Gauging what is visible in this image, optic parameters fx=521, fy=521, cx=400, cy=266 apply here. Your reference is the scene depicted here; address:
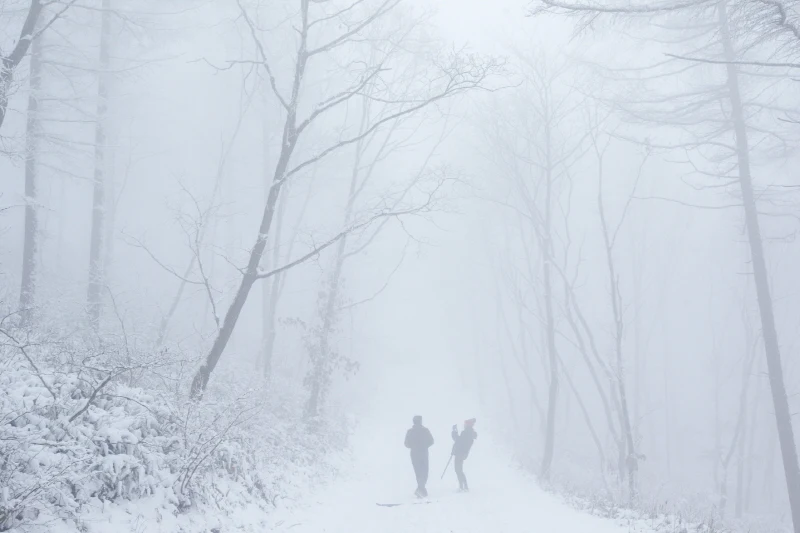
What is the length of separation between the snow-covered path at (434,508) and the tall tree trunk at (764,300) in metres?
4.52

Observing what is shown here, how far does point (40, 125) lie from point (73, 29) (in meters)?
4.01

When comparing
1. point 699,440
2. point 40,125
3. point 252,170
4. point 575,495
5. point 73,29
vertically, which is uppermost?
point 252,170

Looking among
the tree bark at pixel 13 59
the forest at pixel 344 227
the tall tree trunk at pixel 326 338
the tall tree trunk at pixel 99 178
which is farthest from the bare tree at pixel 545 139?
the tree bark at pixel 13 59

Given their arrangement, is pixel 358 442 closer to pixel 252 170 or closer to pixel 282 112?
pixel 282 112

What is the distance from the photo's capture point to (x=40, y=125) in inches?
511

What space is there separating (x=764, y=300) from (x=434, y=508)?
26.7ft

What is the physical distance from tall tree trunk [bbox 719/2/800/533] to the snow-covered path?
4.52 meters

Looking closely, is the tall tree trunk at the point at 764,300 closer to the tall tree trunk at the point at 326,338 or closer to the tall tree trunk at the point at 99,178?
the tall tree trunk at the point at 326,338

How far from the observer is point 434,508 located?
391 inches

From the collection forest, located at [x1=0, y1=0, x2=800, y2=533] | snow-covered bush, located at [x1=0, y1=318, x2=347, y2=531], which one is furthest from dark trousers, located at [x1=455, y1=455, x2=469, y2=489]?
snow-covered bush, located at [x1=0, y1=318, x2=347, y2=531]

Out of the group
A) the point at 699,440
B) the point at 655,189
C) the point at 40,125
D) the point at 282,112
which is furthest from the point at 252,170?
the point at 699,440

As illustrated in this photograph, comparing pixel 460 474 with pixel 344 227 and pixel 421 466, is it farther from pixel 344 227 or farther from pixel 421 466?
pixel 344 227

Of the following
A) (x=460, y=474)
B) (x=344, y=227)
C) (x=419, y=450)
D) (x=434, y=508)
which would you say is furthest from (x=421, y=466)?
(x=344, y=227)

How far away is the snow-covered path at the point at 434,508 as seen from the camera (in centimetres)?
812
